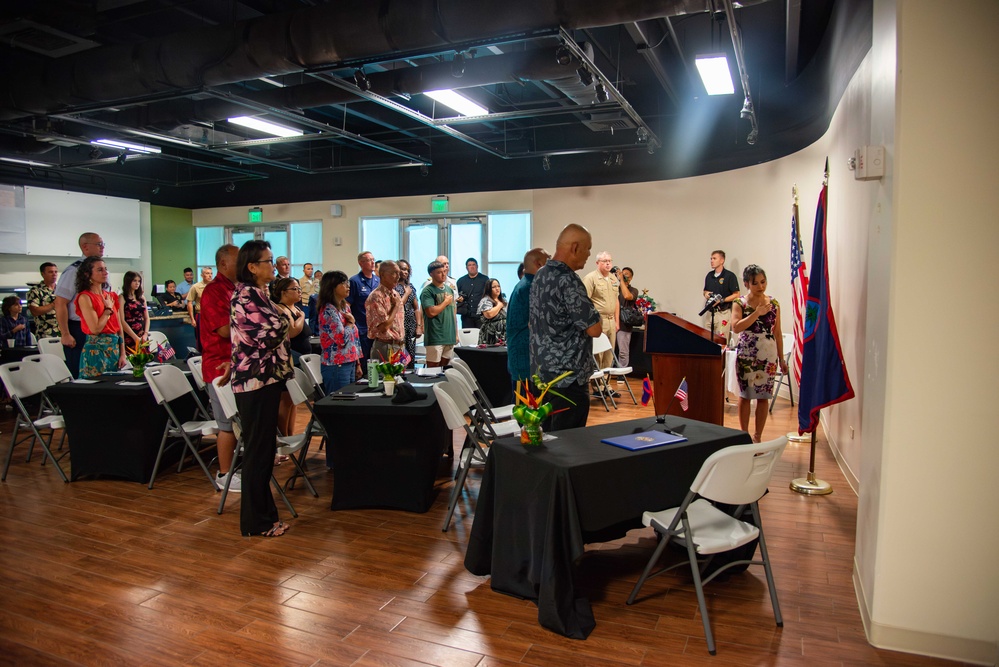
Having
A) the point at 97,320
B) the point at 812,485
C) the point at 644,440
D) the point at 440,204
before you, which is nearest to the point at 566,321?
the point at 644,440

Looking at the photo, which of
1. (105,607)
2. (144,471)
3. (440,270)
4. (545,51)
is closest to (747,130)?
(545,51)

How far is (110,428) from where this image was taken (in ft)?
16.9

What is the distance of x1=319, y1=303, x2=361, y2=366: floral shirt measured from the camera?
5.39 metres

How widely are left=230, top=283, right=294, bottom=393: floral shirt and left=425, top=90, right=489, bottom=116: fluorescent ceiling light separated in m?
4.24

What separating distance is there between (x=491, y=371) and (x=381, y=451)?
2512 millimetres

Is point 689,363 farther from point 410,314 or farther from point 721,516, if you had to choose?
point 410,314

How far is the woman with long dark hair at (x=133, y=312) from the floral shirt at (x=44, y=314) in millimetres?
2099

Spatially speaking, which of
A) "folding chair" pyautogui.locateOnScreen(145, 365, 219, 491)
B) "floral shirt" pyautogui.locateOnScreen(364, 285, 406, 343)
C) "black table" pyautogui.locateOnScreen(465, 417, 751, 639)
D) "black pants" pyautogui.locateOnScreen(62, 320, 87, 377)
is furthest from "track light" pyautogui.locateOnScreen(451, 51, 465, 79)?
"black pants" pyautogui.locateOnScreen(62, 320, 87, 377)

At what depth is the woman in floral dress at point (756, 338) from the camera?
5.33 meters

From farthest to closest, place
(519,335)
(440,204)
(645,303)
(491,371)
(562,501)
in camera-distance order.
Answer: (440,204) < (645,303) < (491,371) < (519,335) < (562,501)

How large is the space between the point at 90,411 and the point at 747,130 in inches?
334

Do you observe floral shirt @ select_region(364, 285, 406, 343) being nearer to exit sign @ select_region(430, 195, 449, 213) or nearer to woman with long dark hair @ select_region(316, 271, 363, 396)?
woman with long dark hair @ select_region(316, 271, 363, 396)

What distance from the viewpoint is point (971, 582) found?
8.93 feet

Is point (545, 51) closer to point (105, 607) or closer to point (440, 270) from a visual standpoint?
point (440, 270)
